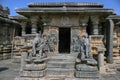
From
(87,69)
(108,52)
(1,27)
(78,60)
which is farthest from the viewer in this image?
(1,27)

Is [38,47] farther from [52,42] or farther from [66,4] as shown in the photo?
[66,4]

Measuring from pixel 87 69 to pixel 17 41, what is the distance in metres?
9.22

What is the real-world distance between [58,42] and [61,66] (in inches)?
84.9

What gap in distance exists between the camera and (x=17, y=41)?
17.3 metres

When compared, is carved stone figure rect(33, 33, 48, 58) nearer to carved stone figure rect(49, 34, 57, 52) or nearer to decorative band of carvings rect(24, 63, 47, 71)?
decorative band of carvings rect(24, 63, 47, 71)

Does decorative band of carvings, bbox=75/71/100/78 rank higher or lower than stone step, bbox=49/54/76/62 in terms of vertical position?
lower

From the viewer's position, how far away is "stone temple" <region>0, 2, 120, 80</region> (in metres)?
9.99

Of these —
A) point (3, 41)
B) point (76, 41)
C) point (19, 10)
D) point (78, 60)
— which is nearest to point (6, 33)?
point (3, 41)

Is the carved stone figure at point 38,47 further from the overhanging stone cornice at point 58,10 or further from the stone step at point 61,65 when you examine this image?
the overhanging stone cornice at point 58,10

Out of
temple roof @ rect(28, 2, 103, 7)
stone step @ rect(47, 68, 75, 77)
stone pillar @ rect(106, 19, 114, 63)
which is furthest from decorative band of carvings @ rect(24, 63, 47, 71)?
stone pillar @ rect(106, 19, 114, 63)

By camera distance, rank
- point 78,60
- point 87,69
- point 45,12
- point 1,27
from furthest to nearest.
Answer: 1. point 1,27
2. point 45,12
3. point 78,60
4. point 87,69

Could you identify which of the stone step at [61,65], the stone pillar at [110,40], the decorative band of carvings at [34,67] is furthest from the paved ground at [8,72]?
the stone pillar at [110,40]

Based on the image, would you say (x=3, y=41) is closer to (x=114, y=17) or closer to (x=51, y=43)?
(x=51, y=43)

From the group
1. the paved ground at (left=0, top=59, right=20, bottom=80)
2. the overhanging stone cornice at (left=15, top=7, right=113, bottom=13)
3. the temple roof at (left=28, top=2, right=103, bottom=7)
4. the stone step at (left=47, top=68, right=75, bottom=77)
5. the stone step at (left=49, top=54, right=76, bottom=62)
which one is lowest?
the paved ground at (left=0, top=59, right=20, bottom=80)
